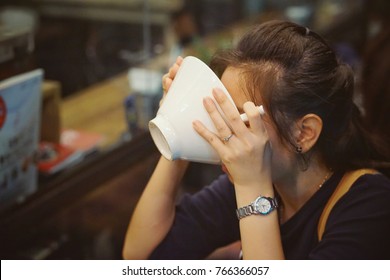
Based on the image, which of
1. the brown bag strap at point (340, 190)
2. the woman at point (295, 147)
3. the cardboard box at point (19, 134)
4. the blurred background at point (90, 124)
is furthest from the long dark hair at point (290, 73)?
the cardboard box at point (19, 134)

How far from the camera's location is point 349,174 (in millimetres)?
1046

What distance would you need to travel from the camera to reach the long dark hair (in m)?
0.94

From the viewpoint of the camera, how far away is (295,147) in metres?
0.98

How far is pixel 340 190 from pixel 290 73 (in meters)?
0.25

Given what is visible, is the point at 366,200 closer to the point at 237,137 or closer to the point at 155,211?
the point at 237,137

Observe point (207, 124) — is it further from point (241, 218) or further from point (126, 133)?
point (126, 133)

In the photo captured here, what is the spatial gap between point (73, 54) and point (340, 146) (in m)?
1.58

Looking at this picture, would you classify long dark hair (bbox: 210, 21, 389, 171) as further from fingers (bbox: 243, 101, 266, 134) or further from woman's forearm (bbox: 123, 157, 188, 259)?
woman's forearm (bbox: 123, 157, 188, 259)

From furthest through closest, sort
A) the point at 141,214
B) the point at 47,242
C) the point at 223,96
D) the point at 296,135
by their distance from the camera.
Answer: the point at 47,242
the point at 141,214
the point at 296,135
the point at 223,96

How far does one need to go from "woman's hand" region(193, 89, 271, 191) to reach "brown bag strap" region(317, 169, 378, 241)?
199mm

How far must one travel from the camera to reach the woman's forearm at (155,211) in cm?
117

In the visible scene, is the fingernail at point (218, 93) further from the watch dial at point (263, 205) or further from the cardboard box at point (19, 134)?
the cardboard box at point (19, 134)

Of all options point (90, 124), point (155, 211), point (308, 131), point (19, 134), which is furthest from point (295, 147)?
point (90, 124)
